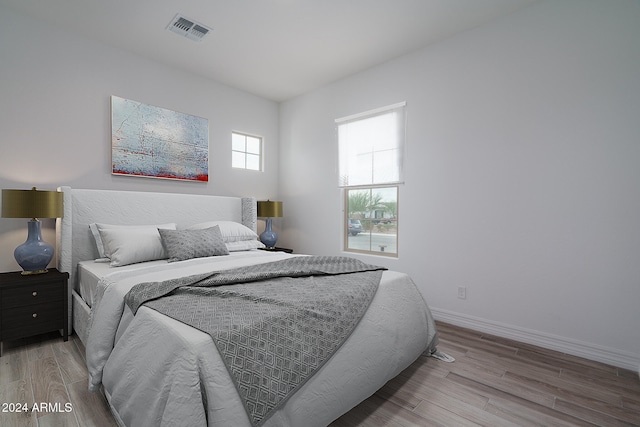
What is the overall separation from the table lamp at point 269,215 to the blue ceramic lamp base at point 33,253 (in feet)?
7.19

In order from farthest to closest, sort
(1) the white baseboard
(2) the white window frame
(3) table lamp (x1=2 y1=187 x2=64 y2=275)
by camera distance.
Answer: (2) the white window frame → (3) table lamp (x1=2 y1=187 x2=64 y2=275) → (1) the white baseboard

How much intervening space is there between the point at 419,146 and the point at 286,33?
1757 mm

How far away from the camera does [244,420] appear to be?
1036 mm

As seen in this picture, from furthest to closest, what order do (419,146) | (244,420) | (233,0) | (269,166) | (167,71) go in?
(269,166) < (167,71) < (419,146) < (233,0) < (244,420)

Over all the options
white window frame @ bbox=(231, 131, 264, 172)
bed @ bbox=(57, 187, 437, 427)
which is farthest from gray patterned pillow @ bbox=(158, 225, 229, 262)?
white window frame @ bbox=(231, 131, 264, 172)

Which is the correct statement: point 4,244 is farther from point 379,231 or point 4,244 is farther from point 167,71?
point 379,231

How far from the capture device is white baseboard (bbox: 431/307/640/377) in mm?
2121

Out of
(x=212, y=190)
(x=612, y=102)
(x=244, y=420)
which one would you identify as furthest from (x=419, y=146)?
(x=244, y=420)

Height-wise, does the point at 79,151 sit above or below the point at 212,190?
above

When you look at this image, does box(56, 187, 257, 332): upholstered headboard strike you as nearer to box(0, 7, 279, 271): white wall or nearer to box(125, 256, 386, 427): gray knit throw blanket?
box(0, 7, 279, 271): white wall

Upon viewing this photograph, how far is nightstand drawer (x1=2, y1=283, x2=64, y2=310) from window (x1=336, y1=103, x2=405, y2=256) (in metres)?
2.91

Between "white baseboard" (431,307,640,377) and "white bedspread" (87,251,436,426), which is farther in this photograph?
"white baseboard" (431,307,640,377)

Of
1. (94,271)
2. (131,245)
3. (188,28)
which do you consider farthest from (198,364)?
(188,28)

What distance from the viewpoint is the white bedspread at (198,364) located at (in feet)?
3.36
